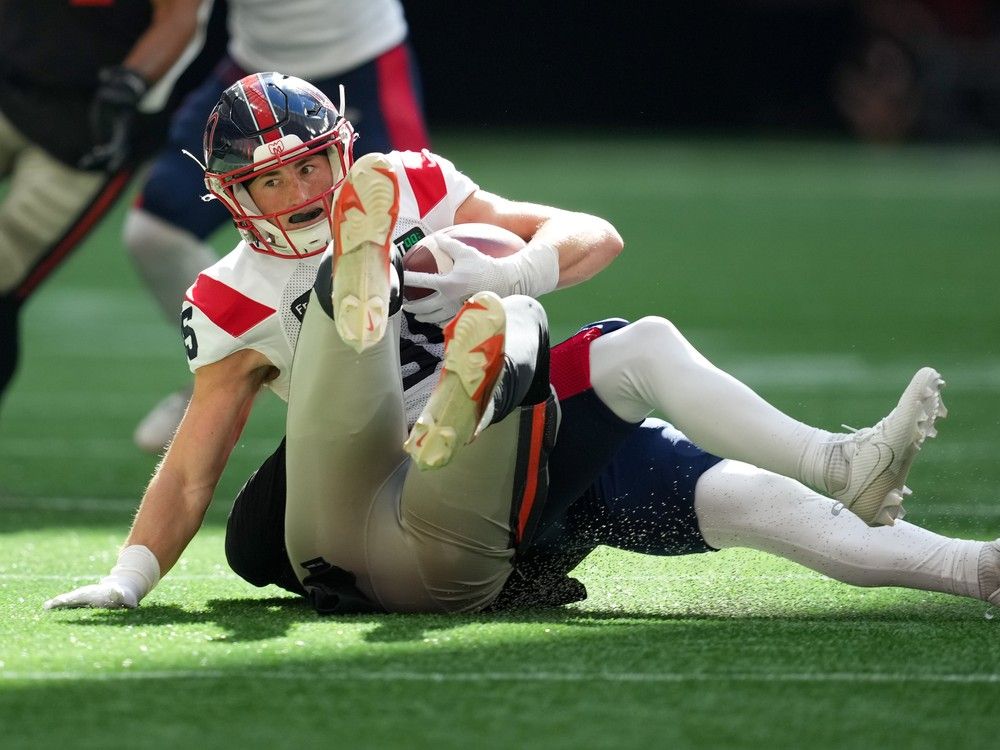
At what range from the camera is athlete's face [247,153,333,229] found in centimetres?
286

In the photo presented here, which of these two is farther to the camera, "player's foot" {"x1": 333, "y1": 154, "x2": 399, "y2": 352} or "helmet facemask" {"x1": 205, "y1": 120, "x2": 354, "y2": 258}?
"helmet facemask" {"x1": 205, "y1": 120, "x2": 354, "y2": 258}

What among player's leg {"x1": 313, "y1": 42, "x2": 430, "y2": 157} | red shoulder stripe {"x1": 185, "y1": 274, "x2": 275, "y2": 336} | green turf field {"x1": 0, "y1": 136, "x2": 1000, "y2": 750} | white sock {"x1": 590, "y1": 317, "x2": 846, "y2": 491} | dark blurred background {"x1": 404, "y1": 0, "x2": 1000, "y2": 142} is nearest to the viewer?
green turf field {"x1": 0, "y1": 136, "x2": 1000, "y2": 750}

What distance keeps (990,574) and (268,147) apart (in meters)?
1.30

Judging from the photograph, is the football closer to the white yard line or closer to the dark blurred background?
the white yard line

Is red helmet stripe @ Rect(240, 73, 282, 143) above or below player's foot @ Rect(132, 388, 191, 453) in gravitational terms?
above

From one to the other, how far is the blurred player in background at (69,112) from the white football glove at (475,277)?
2.07 meters

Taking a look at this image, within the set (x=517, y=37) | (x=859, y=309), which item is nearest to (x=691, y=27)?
(x=517, y=37)

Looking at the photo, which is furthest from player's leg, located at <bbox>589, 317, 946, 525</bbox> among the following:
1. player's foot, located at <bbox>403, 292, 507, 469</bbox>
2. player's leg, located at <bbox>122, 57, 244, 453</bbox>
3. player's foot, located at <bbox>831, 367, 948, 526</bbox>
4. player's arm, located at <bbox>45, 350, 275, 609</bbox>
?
player's leg, located at <bbox>122, 57, 244, 453</bbox>

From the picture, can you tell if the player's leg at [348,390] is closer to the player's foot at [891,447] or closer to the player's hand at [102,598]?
→ the player's hand at [102,598]

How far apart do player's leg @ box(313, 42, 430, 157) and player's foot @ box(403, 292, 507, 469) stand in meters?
2.43

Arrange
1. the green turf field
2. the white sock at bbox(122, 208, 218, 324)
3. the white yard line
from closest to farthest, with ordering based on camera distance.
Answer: the green turf field
the white yard line
the white sock at bbox(122, 208, 218, 324)

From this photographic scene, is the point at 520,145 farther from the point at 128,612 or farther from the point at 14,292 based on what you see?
the point at 128,612

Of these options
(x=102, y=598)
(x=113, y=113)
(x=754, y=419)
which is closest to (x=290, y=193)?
(x=102, y=598)

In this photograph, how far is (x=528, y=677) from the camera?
93.9 inches
